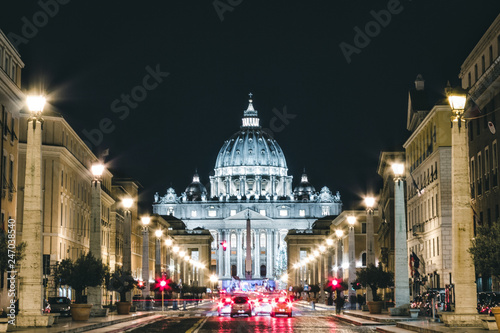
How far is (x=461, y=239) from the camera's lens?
2984cm

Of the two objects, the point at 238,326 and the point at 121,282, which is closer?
the point at 238,326

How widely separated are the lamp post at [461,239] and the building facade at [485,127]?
70.0ft

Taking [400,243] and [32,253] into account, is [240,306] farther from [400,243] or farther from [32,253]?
[32,253]

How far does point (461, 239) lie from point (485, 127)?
91.1ft

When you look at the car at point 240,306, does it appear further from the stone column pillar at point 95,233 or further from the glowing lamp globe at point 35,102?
the glowing lamp globe at point 35,102

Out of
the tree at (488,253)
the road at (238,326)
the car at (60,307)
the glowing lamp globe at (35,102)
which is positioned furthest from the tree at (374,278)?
the glowing lamp globe at (35,102)

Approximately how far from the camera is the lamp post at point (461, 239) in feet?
97.5

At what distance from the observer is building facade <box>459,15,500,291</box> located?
5281cm

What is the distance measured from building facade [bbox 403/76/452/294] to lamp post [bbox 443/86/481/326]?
30.3 meters

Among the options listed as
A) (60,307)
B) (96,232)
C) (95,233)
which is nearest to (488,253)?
(96,232)

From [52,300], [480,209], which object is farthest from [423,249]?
[52,300]

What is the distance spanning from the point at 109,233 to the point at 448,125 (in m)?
48.3

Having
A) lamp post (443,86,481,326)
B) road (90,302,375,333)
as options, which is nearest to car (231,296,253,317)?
road (90,302,375,333)

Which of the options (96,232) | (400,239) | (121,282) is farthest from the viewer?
(121,282)
